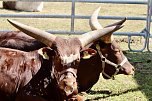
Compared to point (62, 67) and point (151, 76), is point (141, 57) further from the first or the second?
point (62, 67)

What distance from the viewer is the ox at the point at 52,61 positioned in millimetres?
5094

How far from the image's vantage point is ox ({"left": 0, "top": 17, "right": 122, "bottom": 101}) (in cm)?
509

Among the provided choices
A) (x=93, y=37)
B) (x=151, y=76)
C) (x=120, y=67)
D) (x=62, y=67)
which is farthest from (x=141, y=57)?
(x=62, y=67)

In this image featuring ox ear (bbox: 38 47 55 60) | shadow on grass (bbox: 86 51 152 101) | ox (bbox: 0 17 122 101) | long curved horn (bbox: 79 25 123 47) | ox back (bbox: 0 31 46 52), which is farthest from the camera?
shadow on grass (bbox: 86 51 152 101)

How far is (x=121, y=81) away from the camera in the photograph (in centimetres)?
839

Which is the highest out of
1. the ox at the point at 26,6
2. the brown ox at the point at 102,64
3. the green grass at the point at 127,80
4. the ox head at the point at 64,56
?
the ox head at the point at 64,56

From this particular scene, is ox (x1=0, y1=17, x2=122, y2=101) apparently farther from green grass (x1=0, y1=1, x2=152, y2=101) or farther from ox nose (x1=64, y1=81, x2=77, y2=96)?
green grass (x1=0, y1=1, x2=152, y2=101)

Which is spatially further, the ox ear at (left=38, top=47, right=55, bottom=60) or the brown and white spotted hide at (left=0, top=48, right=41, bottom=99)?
the brown and white spotted hide at (left=0, top=48, right=41, bottom=99)

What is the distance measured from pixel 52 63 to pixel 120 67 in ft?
5.98

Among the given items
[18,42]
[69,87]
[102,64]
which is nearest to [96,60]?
[102,64]

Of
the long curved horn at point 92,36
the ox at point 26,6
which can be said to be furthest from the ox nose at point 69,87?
the ox at point 26,6

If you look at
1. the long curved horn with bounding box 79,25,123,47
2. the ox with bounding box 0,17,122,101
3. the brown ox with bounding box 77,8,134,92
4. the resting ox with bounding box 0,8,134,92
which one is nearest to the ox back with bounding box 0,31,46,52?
the resting ox with bounding box 0,8,134,92

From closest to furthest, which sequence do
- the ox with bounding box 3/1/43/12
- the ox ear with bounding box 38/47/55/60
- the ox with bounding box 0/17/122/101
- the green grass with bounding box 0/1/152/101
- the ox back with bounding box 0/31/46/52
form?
the ox with bounding box 0/17/122/101
the ox ear with bounding box 38/47/55/60
the ox back with bounding box 0/31/46/52
the green grass with bounding box 0/1/152/101
the ox with bounding box 3/1/43/12

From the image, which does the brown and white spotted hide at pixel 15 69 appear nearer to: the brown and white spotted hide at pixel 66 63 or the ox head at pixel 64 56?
the ox head at pixel 64 56
